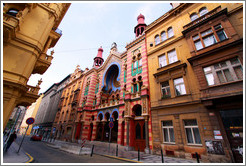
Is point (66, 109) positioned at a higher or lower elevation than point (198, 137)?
higher

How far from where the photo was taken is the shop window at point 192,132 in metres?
9.55

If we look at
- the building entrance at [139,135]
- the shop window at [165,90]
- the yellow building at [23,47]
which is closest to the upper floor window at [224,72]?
the shop window at [165,90]

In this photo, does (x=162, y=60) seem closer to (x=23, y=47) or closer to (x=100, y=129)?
(x=23, y=47)

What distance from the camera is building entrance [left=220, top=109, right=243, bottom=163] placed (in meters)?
7.64

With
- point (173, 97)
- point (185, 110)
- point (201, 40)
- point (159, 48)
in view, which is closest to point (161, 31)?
point (159, 48)

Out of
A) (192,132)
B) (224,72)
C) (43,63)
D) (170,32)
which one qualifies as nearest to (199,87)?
(224,72)

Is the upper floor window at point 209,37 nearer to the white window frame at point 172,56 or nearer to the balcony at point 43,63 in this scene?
the white window frame at point 172,56

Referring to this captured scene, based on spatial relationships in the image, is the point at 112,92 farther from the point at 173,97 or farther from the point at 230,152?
the point at 230,152

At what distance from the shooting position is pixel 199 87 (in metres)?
10.4

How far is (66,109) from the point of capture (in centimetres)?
3216

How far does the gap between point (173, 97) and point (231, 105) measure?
14.4 ft

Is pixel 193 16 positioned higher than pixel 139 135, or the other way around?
pixel 193 16

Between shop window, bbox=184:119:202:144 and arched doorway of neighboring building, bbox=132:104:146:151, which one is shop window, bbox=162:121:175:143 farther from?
arched doorway of neighboring building, bbox=132:104:146:151

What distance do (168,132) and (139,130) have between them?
14.7 ft
